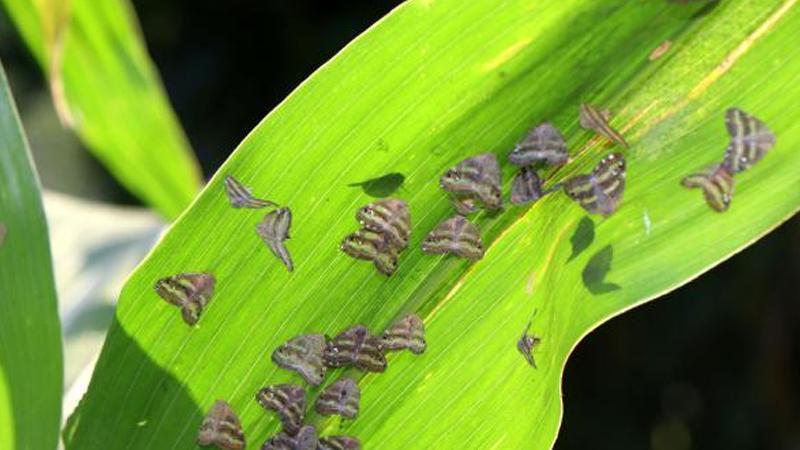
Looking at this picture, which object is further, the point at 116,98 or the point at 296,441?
the point at 116,98

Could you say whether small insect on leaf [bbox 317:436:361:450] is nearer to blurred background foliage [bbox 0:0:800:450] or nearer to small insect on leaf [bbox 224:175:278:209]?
small insect on leaf [bbox 224:175:278:209]

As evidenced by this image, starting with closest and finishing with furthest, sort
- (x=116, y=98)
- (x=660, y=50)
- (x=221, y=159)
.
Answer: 1. (x=660, y=50)
2. (x=116, y=98)
3. (x=221, y=159)

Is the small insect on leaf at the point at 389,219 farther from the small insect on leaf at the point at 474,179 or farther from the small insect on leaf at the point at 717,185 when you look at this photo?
the small insect on leaf at the point at 717,185

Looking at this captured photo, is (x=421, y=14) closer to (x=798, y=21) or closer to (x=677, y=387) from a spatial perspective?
(x=798, y=21)

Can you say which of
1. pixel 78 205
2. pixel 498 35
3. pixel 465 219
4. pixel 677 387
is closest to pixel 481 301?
pixel 465 219

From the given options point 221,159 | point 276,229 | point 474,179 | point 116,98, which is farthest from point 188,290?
point 221,159

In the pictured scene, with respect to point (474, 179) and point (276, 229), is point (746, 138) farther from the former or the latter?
point (276, 229)
